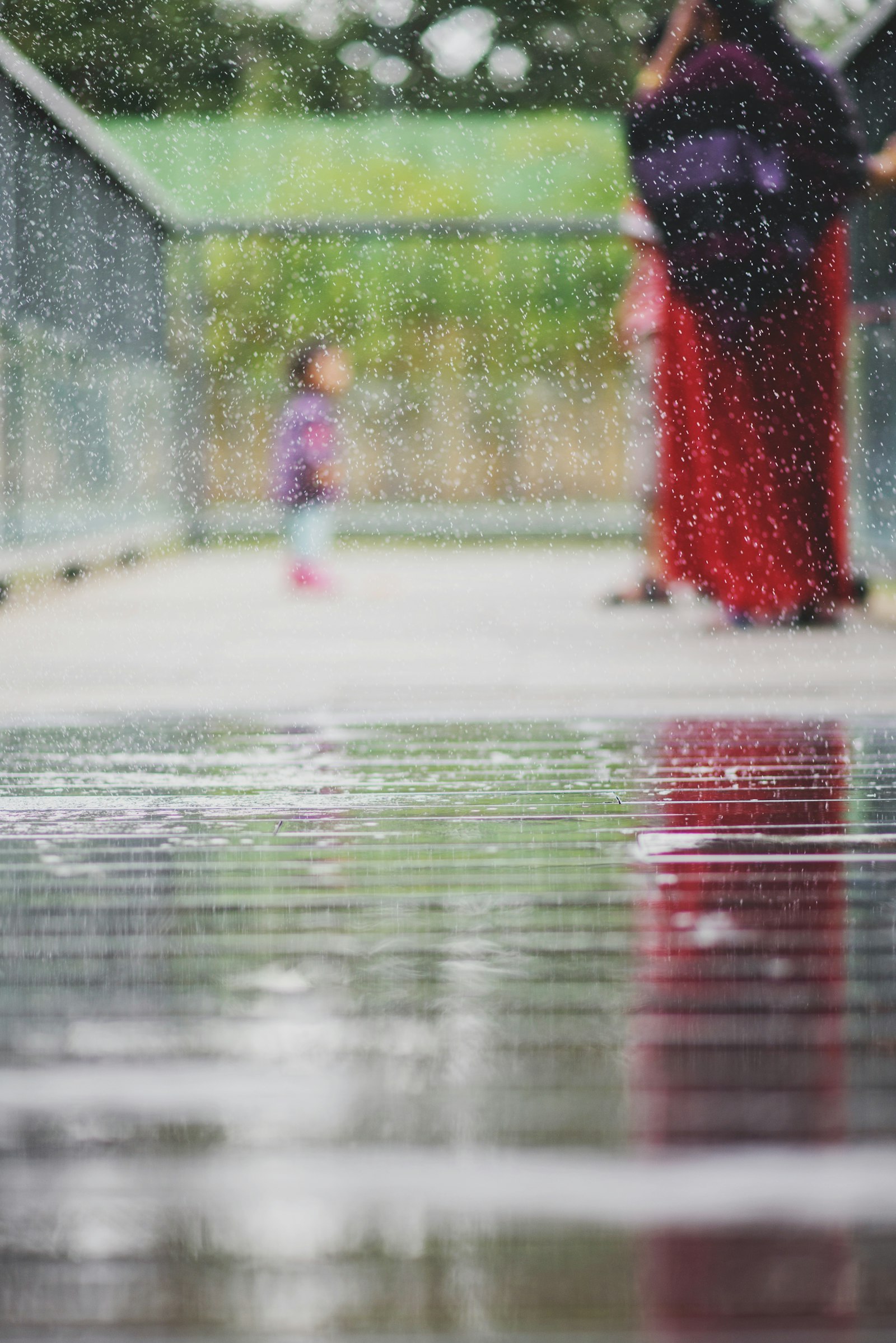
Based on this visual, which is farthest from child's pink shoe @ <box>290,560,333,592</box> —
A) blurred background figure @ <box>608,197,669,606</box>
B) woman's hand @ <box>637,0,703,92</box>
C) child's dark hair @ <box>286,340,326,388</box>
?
woman's hand @ <box>637,0,703,92</box>

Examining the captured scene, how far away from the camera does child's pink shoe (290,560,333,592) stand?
258 inches

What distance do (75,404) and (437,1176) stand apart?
6.05 metres

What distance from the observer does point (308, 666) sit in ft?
12.8

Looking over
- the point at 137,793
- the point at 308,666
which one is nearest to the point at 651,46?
the point at 308,666

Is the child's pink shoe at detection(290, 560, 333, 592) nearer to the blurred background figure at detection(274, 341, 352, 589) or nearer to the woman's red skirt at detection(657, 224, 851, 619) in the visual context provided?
the blurred background figure at detection(274, 341, 352, 589)

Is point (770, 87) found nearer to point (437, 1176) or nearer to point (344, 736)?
point (344, 736)

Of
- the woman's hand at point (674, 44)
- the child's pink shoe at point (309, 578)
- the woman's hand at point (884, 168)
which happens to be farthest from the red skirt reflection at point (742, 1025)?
the child's pink shoe at point (309, 578)

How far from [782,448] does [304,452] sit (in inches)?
111

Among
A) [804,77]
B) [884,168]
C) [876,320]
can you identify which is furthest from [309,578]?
[884,168]

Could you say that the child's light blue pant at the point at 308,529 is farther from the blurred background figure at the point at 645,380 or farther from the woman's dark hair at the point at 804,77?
the woman's dark hair at the point at 804,77

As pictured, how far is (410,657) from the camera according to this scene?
13.5ft

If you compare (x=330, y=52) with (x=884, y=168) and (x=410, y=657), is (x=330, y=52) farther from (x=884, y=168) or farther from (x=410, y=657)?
(x=410, y=657)

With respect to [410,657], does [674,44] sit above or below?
above

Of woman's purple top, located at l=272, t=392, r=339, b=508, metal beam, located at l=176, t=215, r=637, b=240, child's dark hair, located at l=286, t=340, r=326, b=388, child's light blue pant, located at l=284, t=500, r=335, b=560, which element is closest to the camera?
child's light blue pant, located at l=284, t=500, r=335, b=560
